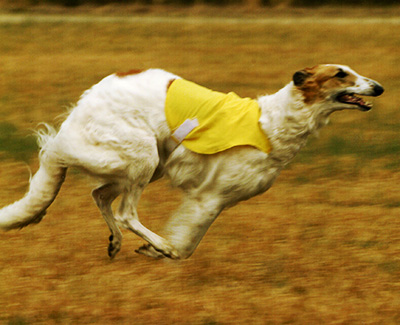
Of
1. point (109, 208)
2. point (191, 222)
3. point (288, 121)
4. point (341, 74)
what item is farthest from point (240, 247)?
point (341, 74)

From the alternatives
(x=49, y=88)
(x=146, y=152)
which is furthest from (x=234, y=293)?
(x=49, y=88)

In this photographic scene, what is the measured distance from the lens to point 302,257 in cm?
648

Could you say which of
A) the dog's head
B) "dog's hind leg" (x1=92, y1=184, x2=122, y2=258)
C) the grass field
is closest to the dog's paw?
the grass field

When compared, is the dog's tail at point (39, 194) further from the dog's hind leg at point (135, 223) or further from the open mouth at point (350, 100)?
the open mouth at point (350, 100)

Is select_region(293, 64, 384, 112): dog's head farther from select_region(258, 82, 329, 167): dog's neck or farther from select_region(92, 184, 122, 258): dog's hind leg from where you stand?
select_region(92, 184, 122, 258): dog's hind leg

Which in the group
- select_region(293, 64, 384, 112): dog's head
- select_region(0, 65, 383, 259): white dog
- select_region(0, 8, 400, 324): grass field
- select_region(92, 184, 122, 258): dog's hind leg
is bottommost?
select_region(0, 8, 400, 324): grass field

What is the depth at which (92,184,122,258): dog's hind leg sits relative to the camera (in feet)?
20.9

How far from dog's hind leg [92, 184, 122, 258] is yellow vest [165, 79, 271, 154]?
707 millimetres

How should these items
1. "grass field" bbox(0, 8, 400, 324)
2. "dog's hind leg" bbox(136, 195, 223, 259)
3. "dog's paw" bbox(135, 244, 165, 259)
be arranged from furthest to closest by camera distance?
"dog's paw" bbox(135, 244, 165, 259)
"dog's hind leg" bbox(136, 195, 223, 259)
"grass field" bbox(0, 8, 400, 324)

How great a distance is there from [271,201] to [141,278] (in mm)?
2474

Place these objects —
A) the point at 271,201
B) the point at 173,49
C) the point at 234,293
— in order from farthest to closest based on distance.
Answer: the point at 173,49 → the point at 271,201 → the point at 234,293

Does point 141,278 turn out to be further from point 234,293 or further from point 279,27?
point 279,27

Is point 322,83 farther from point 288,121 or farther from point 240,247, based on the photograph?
point 240,247

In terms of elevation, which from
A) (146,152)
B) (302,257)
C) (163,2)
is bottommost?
(163,2)
